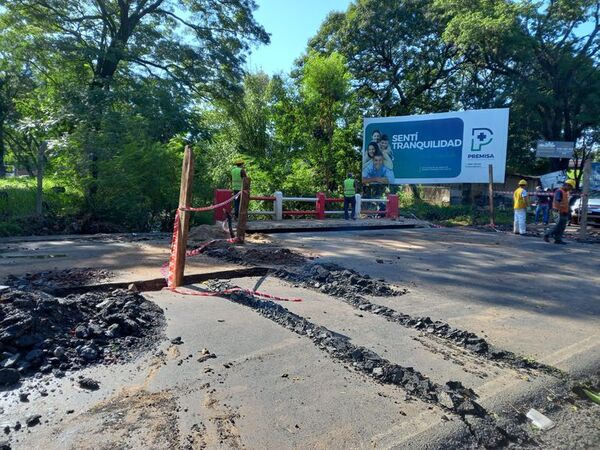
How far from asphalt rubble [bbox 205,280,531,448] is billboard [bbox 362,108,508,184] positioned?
18.8 m

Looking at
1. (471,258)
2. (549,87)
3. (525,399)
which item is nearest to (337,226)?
(471,258)

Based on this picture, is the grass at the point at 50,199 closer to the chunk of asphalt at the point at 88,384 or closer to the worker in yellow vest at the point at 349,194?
the worker in yellow vest at the point at 349,194

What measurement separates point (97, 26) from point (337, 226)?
12.6 meters

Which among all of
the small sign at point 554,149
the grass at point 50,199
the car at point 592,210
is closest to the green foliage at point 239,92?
the grass at point 50,199

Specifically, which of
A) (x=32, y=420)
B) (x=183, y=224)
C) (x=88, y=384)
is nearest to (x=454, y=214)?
(x=183, y=224)

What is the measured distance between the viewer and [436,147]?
76.3ft

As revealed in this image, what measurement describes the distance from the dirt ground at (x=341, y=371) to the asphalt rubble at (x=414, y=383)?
0.01 meters

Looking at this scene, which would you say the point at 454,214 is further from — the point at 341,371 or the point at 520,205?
the point at 341,371

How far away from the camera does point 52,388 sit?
358 cm

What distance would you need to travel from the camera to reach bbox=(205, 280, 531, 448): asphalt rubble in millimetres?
3305

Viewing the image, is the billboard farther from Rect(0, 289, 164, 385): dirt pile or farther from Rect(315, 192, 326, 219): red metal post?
Rect(0, 289, 164, 385): dirt pile

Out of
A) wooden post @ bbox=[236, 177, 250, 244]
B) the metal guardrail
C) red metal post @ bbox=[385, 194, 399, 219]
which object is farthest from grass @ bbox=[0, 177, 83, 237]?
red metal post @ bbox=[385, 194, 399, 219]

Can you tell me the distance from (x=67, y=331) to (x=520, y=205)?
1430cm

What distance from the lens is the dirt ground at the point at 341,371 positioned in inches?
126
